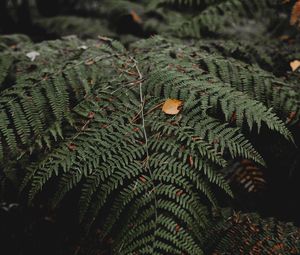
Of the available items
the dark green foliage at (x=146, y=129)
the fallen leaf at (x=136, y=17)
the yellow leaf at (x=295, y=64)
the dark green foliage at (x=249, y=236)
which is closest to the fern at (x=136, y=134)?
the dark green foliage at (x=146, y=129)

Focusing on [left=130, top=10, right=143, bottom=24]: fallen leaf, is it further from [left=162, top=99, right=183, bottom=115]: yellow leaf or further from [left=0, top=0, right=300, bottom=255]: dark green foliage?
[left=162, top=99, right=183, bottom=115]: yellow leaf

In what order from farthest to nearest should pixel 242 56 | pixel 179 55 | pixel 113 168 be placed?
pixel 242 56, pixel 179 55, pixel 113 168

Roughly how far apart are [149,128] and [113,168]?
34cm

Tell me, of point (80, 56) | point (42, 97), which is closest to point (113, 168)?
point (42, 97)

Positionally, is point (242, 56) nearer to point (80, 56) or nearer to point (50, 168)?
point (80, 56)

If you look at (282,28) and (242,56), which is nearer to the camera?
(242,56)

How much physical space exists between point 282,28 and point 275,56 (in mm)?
795

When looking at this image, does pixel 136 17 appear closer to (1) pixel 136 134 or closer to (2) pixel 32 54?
(2) pixel 32 54

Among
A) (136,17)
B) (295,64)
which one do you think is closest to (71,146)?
(295,64)

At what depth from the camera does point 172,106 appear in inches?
70.1

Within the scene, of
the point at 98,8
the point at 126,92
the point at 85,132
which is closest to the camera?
the point at 85,132

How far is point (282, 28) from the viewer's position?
10.3 feet

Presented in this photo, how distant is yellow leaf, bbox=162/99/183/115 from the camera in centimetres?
176

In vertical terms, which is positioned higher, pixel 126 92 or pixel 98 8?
pixel 126 92
